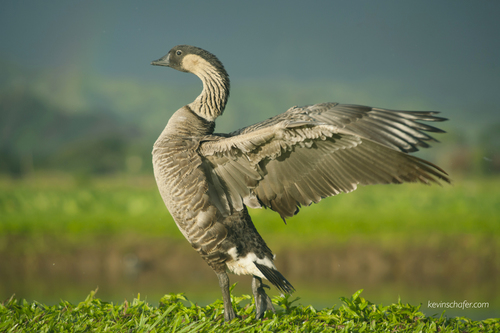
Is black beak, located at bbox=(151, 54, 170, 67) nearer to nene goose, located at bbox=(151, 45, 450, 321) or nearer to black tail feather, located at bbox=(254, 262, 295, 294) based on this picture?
nene goose, located at bbox=(151, 45, 450, 321)

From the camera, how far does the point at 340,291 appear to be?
6297mm

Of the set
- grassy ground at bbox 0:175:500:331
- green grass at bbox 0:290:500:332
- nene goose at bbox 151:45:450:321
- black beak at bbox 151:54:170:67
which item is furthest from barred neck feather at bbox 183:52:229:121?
grassy ground at bbox 0:175:500:331

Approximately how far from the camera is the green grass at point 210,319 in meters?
2.80

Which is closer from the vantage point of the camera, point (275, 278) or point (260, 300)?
point (275, 278)

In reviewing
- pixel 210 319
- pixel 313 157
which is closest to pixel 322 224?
pixel 210 319

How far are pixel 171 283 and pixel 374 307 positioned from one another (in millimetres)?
4421

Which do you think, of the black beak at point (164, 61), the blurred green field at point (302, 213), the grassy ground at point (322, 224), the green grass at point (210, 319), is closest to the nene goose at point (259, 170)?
the green grass at point (210, 319)

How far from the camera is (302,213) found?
30.8 feet

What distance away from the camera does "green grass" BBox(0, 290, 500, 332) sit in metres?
2.80

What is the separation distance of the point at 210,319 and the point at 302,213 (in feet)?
21.6

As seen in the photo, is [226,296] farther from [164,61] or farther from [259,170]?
[164,61]

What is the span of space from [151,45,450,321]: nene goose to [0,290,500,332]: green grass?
0.71 feet

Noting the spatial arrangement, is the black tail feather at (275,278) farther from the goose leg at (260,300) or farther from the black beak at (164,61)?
the black beak at (164,61)

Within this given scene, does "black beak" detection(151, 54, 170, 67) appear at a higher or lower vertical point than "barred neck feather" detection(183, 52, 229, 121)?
higher
